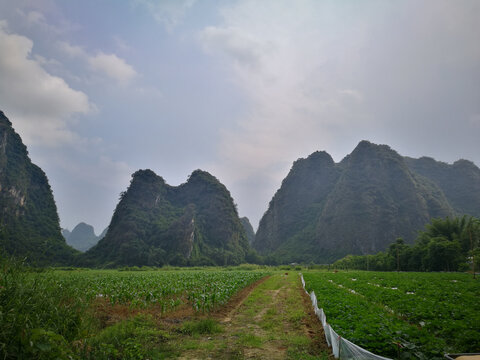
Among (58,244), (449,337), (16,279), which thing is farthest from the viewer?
(58,244)

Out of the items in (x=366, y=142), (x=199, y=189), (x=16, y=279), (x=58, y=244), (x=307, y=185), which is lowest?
(x=58, y=244)

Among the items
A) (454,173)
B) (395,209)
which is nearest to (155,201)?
(395,209)

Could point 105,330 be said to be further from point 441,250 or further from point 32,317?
point 441,250

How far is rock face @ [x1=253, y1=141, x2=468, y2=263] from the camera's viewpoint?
294 feet

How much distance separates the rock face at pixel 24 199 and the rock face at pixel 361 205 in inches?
3035

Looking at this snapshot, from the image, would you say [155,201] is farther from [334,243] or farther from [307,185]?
[307,185]

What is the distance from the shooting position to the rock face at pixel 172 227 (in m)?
74.6

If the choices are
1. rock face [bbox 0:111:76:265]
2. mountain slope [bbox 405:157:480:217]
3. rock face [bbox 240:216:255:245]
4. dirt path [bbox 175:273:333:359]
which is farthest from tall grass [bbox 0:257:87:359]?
rock face [bbox 240:216:255:245]

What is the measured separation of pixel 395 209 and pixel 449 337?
100.0 m

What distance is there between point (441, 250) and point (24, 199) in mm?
93143

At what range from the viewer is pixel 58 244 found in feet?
223

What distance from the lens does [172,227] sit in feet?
277

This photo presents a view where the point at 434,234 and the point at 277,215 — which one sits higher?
the point at 277,215

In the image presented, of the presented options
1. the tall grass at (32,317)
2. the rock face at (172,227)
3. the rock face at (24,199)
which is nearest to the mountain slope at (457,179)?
the rock face at (172,227)
